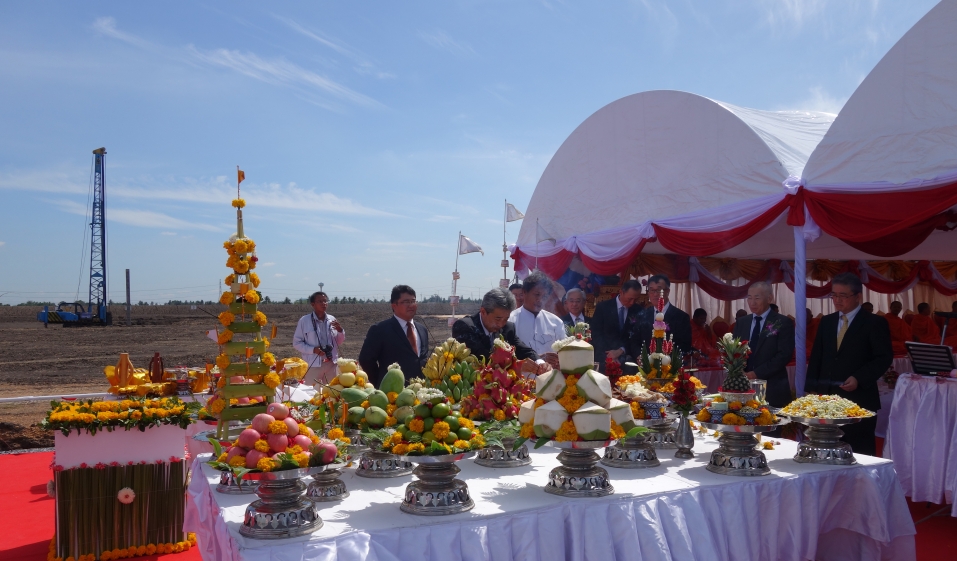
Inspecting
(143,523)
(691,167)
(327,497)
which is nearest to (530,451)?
(327,497)

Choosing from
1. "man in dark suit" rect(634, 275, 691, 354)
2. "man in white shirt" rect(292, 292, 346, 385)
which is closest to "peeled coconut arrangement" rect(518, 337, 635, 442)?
"man in dark suit" rect(634, 275, 691, 354)

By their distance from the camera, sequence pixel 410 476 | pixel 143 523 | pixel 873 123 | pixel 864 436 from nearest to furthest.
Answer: pixel 410 476 → pixel 143 523 → pixel 864 436 → pixel 873 123

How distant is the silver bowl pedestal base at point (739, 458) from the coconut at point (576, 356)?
879 mm

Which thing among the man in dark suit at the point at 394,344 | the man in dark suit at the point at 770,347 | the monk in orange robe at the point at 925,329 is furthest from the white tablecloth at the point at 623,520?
the monk in orange robe at the point at 925,329

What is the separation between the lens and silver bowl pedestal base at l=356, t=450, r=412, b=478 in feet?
9.21

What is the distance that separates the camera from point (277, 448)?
7.14 ft

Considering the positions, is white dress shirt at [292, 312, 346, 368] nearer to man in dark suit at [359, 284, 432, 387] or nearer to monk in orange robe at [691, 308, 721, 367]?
man in dark suit at [359, 284, 432, 387]

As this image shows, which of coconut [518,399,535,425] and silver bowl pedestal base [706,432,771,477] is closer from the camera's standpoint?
coconut [518,399,535,425]

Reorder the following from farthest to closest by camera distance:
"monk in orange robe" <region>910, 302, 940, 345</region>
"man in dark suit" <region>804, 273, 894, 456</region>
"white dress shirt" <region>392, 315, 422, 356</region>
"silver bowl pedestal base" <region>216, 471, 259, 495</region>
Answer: "monk in orange robe" <region>910, 302, 940, 345</region>
"white dress shirt" <region>392, 315, 422, 356</region>
"man in dark suit" <region>804, 273, 894, 456</region>
"silver bowl pedestal base" <region>216, 471, 259, 495</region>

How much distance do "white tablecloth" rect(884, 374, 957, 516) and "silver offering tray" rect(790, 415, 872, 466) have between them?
2.34 m

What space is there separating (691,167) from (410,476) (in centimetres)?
605

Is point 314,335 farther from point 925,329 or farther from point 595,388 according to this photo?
point 925,329

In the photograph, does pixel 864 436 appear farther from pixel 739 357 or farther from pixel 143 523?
pixel 143 523

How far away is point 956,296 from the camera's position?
46.8 ft
